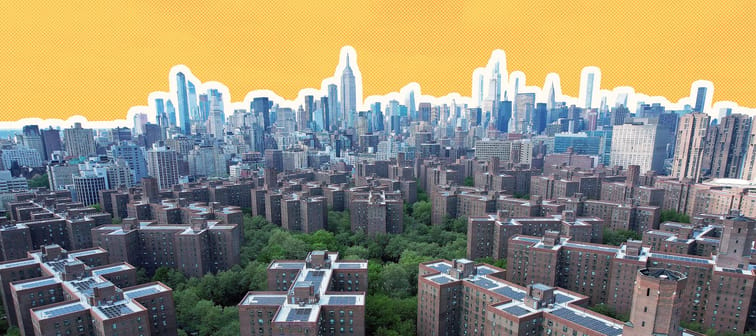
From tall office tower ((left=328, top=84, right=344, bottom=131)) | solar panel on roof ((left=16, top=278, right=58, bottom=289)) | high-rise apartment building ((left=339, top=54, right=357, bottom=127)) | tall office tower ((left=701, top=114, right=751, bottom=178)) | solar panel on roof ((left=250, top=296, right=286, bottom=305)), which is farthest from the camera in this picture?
tall office tower ((left=328, top=84, right=344, bottom=131))

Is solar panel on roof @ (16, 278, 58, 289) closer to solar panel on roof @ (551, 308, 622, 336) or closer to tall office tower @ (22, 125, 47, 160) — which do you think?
solar panel on roof @ (551, 308, 622, 336)

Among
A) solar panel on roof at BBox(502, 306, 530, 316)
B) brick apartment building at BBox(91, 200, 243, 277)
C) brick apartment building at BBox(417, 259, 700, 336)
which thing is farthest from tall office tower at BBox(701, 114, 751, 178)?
brick apartment building at BBox(91, 200, 243, 277)

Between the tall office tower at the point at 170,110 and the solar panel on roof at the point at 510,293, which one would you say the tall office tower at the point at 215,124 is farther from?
the solar panel on roof at the point at 510,293

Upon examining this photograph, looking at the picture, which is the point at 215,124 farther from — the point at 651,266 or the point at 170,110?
the point at 651,266

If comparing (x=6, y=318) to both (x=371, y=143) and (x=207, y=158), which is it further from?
(x=371, y=143)

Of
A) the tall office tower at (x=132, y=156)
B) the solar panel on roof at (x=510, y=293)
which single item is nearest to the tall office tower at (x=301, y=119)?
the tall office tower at (x=132, y=156)

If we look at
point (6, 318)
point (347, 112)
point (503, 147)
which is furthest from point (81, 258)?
point (347, 112)

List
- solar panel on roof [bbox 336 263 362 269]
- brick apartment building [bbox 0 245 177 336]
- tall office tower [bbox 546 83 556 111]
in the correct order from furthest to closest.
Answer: tall office tower [bbox 546 83 556 111]
solar panel on roof [bbox 336 263 362 269]
brick apartment building [bbox 0 245 177 336]
